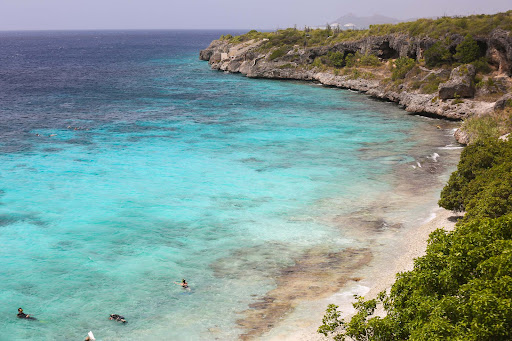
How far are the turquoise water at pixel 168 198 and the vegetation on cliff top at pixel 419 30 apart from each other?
18717 millimetres

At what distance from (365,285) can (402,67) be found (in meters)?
67.2

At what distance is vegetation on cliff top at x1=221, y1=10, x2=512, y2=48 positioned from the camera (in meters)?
81.4

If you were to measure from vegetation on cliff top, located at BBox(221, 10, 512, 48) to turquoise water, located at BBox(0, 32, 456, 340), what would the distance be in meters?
18.7

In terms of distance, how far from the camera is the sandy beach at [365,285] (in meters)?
24.3

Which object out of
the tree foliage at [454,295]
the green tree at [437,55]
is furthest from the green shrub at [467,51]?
the tree foliage at [454,295]

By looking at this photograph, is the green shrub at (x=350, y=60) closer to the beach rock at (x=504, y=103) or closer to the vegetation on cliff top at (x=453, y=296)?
the beach rock at (x=504, y=103)

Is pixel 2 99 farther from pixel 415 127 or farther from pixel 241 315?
pixel 241 315

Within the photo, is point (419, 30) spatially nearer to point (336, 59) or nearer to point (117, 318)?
point (336, 59)

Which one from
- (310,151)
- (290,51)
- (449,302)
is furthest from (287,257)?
(290,51)

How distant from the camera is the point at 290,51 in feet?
395

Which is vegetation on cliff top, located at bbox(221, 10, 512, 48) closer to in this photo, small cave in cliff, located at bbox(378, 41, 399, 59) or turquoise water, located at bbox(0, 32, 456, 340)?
small cave in cliff, located at bbox(378, 41, 399, 59)

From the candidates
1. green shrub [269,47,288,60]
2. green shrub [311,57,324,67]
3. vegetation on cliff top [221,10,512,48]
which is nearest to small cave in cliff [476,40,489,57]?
vegetation on cliff top [221,10,512,48]

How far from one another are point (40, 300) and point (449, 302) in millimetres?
22750

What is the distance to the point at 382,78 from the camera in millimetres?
93312
